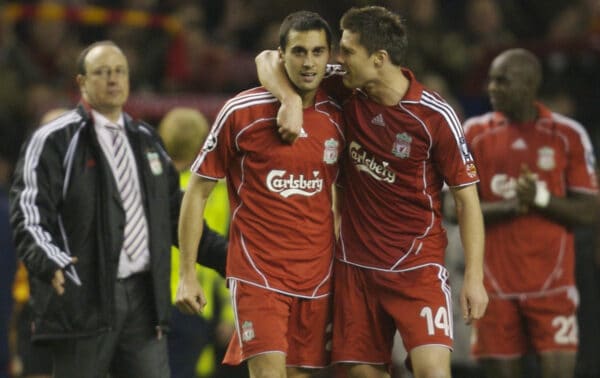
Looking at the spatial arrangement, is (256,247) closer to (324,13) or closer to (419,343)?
(419,343)

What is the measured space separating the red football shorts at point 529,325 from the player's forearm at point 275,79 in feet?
8.31

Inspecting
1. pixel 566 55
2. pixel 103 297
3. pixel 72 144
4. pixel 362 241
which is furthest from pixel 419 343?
pixel 566 55

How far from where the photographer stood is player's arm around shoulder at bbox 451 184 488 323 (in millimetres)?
6203

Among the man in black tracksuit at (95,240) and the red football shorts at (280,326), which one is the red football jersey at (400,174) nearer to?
the red football shorts at (280,326)

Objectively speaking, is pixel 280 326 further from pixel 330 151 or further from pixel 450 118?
pixel 450 118

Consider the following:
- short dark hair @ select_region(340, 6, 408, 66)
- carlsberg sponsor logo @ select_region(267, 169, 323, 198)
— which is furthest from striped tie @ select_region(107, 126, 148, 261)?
short dark hair @ select_region(340, 6, 408, 66)

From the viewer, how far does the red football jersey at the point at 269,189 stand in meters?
6.25

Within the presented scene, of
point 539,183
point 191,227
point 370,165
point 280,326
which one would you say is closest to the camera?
point 280,326

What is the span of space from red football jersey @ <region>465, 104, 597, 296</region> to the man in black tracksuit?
2.16 m

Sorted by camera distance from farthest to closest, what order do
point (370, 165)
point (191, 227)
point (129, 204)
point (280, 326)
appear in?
point (129, 204) → point (370, 165) → point (191, 227) → point (280, 326)

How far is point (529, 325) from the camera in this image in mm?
8102

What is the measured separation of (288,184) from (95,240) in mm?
1085

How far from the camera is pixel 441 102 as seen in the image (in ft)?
20.9

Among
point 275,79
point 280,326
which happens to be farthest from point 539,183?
point 280,326
